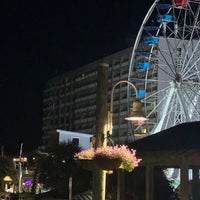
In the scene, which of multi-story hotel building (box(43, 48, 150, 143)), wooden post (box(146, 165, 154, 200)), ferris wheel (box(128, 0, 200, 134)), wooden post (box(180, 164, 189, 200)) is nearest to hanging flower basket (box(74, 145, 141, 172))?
wooden post (box(180, 164, 189, 200))

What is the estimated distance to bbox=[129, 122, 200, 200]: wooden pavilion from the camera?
1286 cm

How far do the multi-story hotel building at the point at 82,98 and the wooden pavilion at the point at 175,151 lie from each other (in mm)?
84614

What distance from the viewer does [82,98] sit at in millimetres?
130500

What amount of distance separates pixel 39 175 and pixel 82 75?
93123mm

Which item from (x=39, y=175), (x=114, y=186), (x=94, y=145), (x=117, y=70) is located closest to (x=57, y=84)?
(x=117, y=70)

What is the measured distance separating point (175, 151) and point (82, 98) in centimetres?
11777

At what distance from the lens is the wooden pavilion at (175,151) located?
12.9m

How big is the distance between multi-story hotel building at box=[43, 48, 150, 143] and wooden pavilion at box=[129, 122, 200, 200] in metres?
84.6

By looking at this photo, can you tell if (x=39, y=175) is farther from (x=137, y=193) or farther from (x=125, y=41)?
(x=125, y=41)

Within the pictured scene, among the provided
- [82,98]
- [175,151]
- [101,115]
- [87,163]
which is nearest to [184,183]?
[175,151]

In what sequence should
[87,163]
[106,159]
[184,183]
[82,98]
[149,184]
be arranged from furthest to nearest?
[82,98] → [149,184] → [184,183] → [87,163] → [106,159]

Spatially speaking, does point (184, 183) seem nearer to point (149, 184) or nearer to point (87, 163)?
point (149, 184)

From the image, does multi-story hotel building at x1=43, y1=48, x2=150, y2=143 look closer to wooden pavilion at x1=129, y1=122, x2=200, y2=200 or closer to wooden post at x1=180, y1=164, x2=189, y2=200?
wooden pavilion at x1=129, y1=122, x2=200, y2=200

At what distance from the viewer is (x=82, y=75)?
5118 inches
